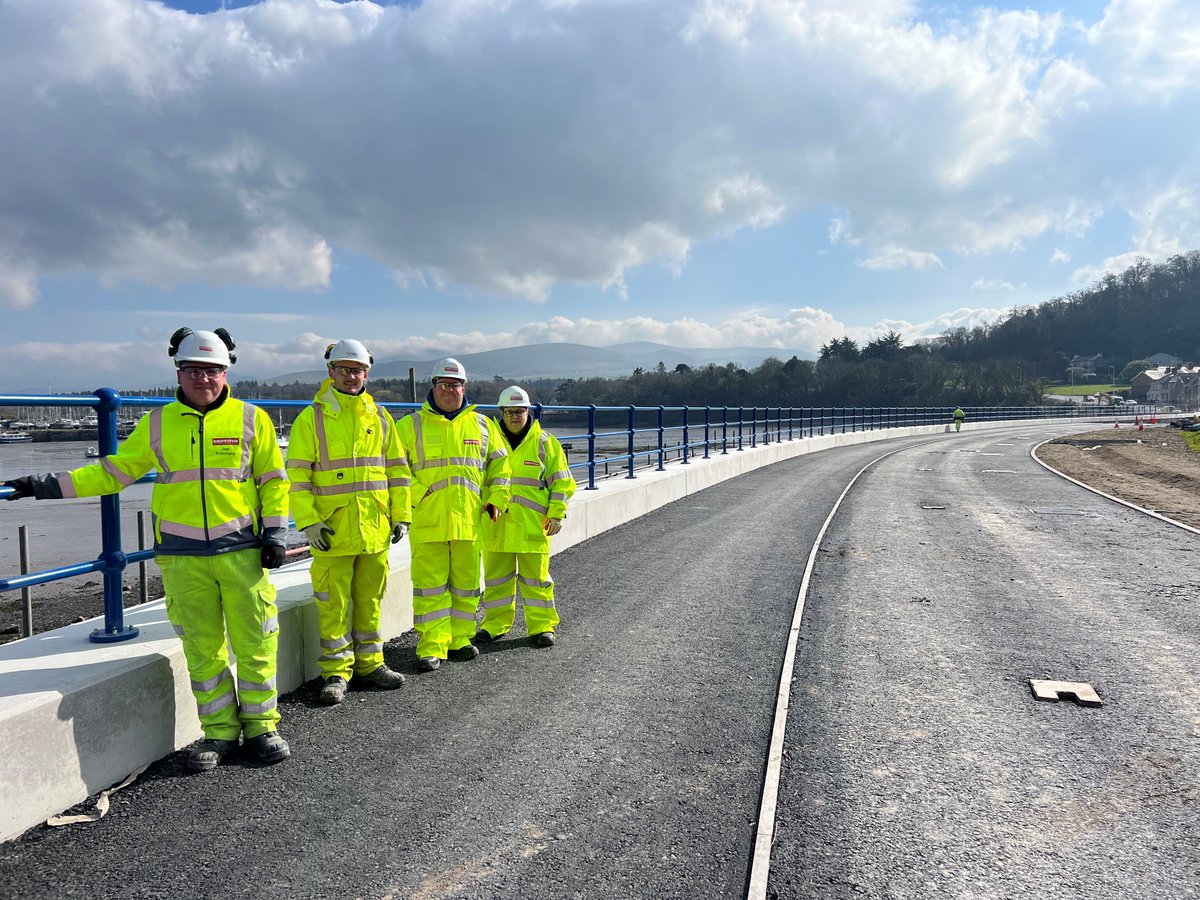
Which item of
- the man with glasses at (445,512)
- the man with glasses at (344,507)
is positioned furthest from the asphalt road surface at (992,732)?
the man with glasses at (344,507)

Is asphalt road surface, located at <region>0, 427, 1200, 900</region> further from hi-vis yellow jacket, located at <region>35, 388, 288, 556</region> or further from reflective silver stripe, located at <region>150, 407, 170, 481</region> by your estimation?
reflective silver stripe, located at <region>150, 407, 170, 481</region>

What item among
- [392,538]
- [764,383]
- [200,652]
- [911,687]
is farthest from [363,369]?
[764,383]

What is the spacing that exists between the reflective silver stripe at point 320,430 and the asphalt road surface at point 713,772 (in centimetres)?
133

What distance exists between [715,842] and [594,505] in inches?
269

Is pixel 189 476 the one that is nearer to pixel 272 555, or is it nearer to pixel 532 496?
pixel 272 555

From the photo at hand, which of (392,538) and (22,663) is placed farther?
(392,538)

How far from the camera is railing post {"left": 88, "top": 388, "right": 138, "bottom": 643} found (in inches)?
147

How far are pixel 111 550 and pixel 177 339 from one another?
109cm

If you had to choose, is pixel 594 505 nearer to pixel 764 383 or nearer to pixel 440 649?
pixel 440 649

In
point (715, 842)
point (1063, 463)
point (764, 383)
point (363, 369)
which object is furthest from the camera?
point (764, 383)

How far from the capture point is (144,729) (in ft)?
11.4

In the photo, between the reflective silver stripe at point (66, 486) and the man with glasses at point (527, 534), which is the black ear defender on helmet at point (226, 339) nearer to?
the reflective silver stripe at point (66, 486)

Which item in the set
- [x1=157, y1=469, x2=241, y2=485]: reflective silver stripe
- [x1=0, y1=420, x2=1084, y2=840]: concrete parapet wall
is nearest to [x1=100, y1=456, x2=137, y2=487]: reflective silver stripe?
[x1=157, y1=469, x2=241, y2=485]: reflective silver stripe

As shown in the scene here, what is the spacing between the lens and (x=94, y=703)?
10.6ft
